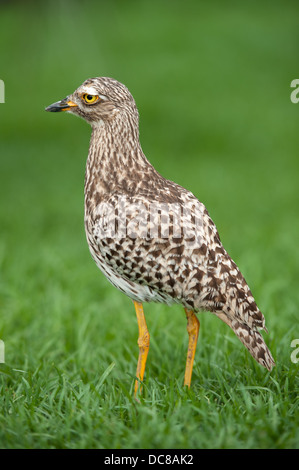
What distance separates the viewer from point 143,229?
3.51 m

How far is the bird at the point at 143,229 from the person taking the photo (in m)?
3.52

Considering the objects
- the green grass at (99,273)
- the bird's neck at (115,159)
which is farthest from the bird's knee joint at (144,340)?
the bird's neck at (115,159)

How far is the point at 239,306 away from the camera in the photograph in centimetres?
364

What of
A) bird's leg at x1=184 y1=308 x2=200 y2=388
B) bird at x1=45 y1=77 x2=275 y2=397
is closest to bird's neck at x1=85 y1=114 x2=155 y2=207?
bird at x1=45 y1=77 x2=275 y2=397

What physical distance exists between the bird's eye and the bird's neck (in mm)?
148

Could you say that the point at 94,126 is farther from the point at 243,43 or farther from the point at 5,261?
the point at 243,43

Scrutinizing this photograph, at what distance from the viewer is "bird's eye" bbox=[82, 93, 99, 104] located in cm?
354

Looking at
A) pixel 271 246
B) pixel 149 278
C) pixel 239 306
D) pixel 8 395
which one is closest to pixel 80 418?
pixel 8 395

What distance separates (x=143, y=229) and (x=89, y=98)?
2.55 ft

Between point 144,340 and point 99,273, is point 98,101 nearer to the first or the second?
point 144,340

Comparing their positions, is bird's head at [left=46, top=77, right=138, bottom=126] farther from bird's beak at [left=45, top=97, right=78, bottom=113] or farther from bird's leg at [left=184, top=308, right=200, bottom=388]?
bird's leg at [left=184, top=308, right=200, bottom=388]

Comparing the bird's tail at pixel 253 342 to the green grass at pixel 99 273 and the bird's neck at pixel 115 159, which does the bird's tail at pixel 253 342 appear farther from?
the bird's neck at pixel 115 159

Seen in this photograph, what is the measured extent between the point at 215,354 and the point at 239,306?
3.35ft
